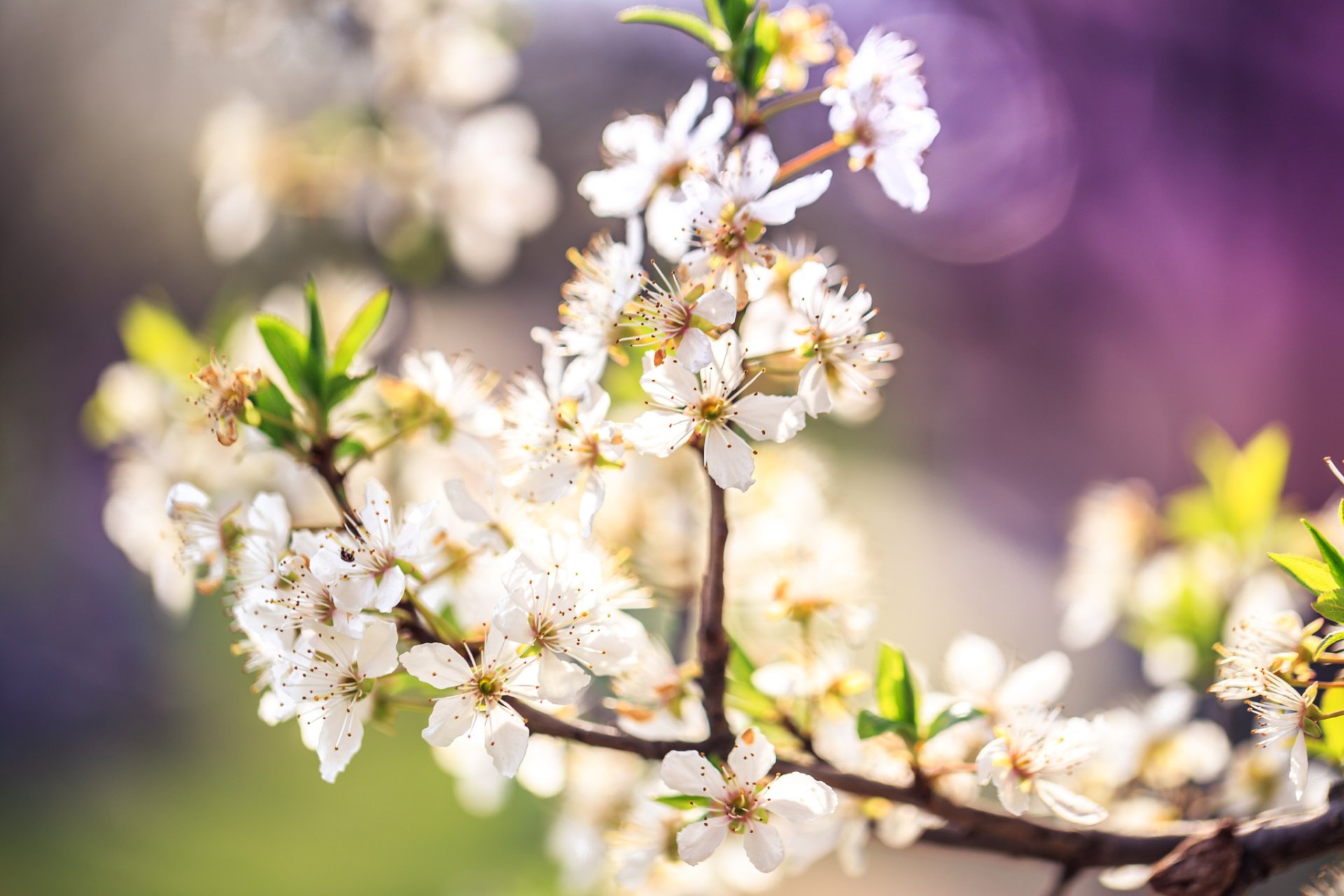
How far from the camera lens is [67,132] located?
2004 mm

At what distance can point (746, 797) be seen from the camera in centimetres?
38

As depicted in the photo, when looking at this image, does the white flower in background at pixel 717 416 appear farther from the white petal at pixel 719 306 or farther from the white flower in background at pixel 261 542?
the white flower in background at pixel 261 542

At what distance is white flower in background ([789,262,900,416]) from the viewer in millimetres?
374

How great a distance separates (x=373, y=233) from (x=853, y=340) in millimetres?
712

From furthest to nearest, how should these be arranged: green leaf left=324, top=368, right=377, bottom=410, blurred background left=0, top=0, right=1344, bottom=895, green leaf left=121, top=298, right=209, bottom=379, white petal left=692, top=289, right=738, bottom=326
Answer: blurred background left=0, top=0, right=1344, bottom=895
green leaf left=121, top=298, right=209, bottom=379
green leaf left=324, top=368, right=377, bottom=410
white petal left=692, top=289, right=738, bottom=326

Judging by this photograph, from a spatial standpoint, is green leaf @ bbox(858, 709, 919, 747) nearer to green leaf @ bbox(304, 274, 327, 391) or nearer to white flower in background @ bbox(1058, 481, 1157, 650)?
green leaf @ bbox(304, 274, 327, 391)

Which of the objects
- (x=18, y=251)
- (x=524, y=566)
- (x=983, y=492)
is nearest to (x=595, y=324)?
(x=524, y=566)

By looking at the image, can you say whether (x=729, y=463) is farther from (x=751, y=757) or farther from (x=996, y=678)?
(x=996, y=678)

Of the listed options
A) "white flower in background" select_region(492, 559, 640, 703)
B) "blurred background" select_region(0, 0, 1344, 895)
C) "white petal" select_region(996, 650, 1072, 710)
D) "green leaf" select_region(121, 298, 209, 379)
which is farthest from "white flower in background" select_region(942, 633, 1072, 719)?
"blurred background" select_region(0, 0, 1344, 895)

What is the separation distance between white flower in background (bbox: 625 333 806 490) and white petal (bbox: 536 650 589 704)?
0.10 m

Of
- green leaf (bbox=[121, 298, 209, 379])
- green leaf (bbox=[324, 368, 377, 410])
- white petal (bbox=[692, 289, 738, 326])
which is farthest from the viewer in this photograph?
green leaf (bbox=[121, 298, 209, 379])

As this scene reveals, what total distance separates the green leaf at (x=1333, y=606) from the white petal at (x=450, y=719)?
0.35m

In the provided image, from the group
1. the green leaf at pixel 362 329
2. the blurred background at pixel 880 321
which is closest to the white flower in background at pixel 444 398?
the green leaf at pixel 362 329

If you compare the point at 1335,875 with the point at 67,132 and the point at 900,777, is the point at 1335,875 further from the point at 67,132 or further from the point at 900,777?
the point at 67,132
